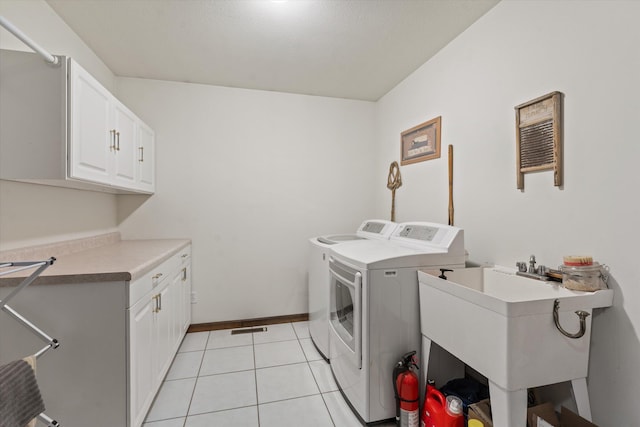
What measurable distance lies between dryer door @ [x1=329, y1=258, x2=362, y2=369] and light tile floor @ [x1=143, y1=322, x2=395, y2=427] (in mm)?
408

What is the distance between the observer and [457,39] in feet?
7.02

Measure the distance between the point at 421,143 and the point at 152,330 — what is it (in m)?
2.43

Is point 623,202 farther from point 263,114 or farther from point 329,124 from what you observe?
point 263,114

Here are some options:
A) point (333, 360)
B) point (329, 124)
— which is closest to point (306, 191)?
point (329, 124)

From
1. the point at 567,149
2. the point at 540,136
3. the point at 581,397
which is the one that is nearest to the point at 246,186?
the point at 540,136

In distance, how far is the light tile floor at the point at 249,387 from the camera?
5.65 ft

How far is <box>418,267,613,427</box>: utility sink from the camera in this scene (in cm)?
111

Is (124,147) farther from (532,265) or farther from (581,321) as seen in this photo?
(581,321)

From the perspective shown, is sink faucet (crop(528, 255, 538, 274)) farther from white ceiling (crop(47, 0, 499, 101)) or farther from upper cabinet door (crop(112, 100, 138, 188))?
upper cabinet door (crop(112, 100, 138, 188))

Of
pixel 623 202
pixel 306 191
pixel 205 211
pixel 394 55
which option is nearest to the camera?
→ pixel 623 202

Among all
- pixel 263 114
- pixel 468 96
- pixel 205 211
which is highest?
pixel 263 114

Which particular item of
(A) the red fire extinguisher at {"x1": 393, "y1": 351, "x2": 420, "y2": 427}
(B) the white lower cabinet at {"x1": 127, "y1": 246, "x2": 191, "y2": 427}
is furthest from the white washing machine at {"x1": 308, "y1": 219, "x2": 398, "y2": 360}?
(B) the white lower cabinet at {"x1": 127, "y1": 246, "x2": 191, "y2": 427}

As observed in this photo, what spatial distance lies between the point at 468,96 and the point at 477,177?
58cm

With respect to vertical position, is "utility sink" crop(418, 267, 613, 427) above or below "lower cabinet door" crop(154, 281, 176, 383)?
above
